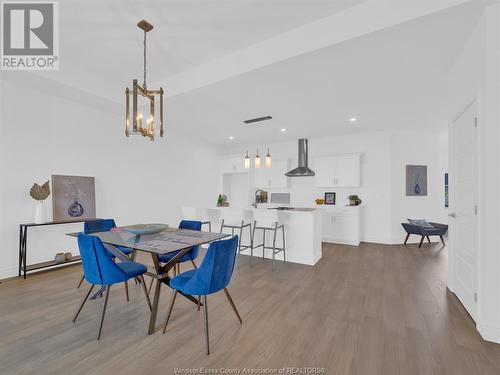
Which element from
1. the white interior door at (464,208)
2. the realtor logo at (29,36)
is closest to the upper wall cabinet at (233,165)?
the realtor logo at (29,36)

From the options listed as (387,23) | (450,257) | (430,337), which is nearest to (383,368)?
(430,337)

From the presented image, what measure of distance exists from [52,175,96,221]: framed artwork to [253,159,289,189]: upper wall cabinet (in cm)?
435

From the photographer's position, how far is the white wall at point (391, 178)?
227 inches

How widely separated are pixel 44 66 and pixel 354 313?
16.0 feet

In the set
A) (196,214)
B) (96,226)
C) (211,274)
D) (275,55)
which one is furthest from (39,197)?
(275,55)

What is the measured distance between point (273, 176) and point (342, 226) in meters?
2.40

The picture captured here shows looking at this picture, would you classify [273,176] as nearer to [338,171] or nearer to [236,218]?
[338,171]

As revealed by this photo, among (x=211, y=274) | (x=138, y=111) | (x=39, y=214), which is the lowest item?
(x=211, y=274)

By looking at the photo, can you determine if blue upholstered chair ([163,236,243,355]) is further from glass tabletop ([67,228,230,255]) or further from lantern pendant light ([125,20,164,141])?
lantern pendant light ([125,20,164,141])

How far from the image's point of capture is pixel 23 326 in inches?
84.3

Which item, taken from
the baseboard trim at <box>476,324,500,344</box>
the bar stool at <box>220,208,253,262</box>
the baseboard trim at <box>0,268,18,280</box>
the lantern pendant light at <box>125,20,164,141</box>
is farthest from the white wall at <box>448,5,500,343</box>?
the baseboard trim at <box>0,268,18,280</box>

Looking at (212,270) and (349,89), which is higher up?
(349,89)

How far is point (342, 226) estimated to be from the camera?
5.75 metres

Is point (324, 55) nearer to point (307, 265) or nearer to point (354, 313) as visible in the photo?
point (354, 313)
